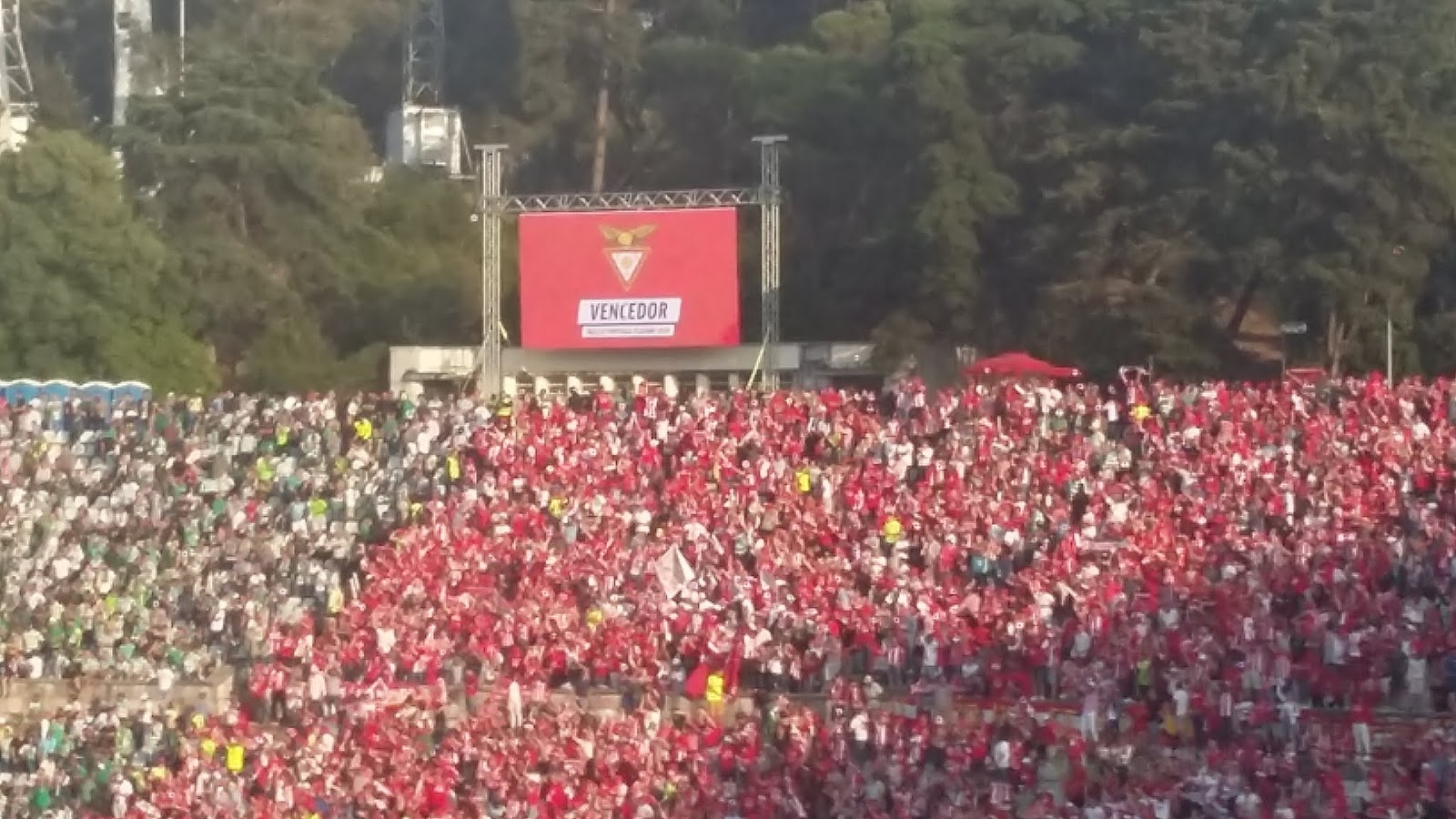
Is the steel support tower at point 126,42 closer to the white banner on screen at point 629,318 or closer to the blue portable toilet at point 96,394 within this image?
the blue portable toilet at point 96,394

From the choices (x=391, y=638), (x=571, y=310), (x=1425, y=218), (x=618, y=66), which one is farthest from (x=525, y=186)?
(x=391, y=638)

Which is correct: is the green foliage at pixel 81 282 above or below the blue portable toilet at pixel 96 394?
above

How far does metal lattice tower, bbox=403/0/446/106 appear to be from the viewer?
159ft

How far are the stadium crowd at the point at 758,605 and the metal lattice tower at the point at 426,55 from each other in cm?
2233

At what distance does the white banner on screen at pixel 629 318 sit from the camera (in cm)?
3008

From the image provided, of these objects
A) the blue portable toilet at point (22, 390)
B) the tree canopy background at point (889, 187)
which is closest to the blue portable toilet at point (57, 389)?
the blue portable toilet at point (22, 390)

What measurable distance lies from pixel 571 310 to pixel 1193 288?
A: 8.46 meters

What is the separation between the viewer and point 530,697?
22.1m

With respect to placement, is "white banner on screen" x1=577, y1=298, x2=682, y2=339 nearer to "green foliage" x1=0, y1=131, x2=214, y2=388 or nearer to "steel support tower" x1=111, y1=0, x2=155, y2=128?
"green foliage" x1=0, y1=131, x2=214, y2=388

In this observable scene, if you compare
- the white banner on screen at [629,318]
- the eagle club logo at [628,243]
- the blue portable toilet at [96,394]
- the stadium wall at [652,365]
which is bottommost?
the blue portable toilet at [96,394]

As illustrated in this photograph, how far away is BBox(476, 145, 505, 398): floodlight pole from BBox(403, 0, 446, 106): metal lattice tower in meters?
17.6

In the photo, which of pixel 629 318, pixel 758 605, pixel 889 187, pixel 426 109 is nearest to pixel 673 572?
pixel 758 605

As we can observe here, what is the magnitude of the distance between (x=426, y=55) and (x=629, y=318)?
21320mm

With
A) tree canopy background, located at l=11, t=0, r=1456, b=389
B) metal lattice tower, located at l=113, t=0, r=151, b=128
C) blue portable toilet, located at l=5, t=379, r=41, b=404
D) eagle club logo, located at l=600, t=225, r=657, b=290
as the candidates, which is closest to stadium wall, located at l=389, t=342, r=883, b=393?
tree canopy background, located at l=11, t=0, r=1456, b=389
